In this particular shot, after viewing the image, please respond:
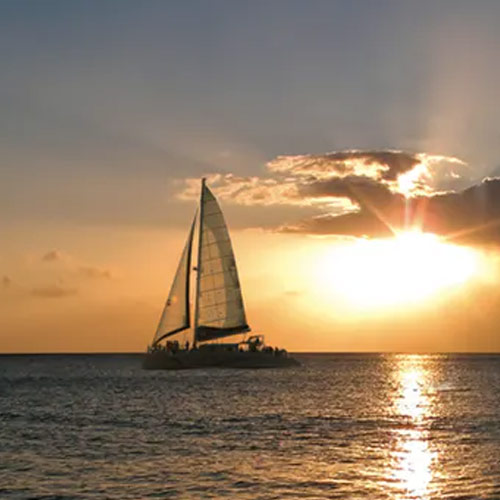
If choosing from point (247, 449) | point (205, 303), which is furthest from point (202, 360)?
point (247, 449)

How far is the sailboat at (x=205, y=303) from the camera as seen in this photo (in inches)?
5221

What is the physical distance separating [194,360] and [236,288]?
13406 millimetres

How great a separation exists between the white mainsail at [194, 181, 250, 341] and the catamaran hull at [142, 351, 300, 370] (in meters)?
3.33

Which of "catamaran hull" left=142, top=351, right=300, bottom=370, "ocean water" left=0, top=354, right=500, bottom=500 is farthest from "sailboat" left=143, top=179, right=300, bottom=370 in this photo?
"ocean water" left=0, top=354, right=500, bottom=500

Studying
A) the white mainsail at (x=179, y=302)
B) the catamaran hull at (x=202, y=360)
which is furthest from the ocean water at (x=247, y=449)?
the catamaran hull at (x=202, y=360)

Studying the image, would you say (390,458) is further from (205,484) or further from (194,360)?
(194,360)

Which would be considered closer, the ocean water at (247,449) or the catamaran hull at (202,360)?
the ocean water at (247,449)

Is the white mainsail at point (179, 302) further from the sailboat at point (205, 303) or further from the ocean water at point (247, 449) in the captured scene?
the ocean water at point (247, 449)

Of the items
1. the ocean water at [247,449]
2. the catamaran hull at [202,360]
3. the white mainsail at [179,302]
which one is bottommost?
the ocean water at [247,449]

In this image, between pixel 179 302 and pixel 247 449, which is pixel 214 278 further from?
pixel 247 449

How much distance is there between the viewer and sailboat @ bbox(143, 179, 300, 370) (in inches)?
5221

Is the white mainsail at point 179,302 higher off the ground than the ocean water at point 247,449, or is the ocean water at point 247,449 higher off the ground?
the white mainsail at point 179,302

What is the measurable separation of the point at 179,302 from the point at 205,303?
16.6ft

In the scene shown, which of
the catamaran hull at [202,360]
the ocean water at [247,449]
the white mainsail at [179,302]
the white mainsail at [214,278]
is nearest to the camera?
the ocean water at [247,449]
